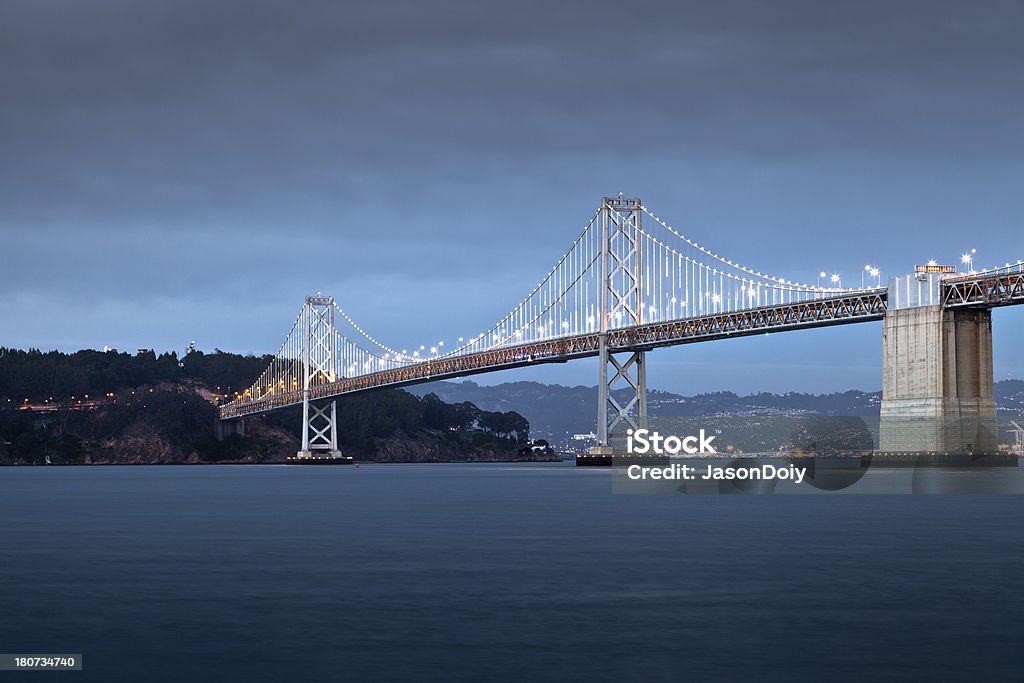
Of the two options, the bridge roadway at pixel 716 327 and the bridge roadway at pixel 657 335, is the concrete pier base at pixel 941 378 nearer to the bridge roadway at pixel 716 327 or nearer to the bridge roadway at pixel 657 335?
the bridge roadway at pixel 716 327

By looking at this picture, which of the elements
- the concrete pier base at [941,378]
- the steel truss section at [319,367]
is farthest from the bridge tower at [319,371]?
the concrete pier base at [941,378]

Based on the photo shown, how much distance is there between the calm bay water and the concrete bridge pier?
108ft

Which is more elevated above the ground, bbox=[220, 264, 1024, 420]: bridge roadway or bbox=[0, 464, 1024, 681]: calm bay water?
bbox=[220, 264, 1024, 420]: bridge roadway

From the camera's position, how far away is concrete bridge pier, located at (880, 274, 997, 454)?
65.4m

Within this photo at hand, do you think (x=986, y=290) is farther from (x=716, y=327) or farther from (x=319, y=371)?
(x=319, y=371)

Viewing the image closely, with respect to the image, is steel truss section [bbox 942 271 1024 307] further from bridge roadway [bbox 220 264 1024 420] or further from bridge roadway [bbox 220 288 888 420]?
bridge roadway [bbox 220 288 888 420]

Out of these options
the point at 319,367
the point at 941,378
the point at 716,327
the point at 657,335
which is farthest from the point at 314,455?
the point at 941,378

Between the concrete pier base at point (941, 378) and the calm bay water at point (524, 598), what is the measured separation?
32875 millimetres

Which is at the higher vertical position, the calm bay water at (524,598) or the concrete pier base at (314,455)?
the calm bay water at (524,598)

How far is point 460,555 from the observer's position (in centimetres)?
2358

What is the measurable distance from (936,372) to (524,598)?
169ft

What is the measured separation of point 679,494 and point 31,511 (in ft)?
74.0

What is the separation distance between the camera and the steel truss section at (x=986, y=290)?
6300cm

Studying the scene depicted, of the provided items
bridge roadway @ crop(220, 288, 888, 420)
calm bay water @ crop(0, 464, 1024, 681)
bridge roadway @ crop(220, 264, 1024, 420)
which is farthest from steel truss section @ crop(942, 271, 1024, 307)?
calm bay water @ crop(0, 464, 1024, 681)
